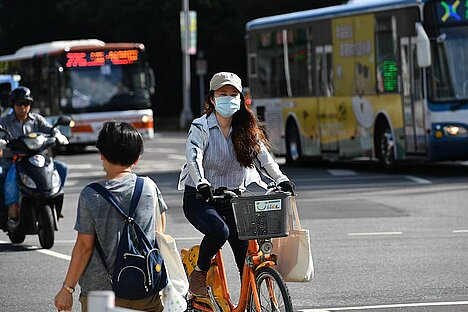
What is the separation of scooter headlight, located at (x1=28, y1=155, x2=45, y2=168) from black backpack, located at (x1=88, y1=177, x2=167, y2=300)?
7.48 meters

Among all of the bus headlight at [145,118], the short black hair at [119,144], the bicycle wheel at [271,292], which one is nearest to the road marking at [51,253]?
the bicycle wheel at [271,292]

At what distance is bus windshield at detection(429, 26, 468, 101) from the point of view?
867 inches

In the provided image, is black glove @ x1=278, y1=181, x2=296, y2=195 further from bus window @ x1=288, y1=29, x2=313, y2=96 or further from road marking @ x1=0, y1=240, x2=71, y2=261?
bus window @ x1=288, y1=29, x2=313, y2=96

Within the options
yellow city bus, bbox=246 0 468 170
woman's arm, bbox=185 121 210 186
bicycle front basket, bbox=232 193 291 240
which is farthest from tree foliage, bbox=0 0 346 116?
bicycle front basket, bbox=232 193 291 240

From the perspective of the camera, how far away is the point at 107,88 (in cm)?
3544

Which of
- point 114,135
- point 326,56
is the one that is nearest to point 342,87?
point 326,56

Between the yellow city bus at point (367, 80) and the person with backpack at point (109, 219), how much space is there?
624 inches

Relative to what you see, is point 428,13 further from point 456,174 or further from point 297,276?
point 297,276

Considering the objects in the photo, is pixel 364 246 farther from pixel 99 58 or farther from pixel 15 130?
pixel 99 58

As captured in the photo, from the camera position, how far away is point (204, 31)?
59344mm

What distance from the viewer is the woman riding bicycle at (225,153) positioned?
8.22 meters

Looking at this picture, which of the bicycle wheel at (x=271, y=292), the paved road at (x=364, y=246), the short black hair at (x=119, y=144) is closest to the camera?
the short black hair at (x=119, y=144)

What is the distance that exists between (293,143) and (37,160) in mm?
13918

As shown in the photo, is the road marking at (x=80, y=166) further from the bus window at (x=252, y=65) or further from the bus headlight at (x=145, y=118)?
the bus window at (x=252, y=65)
